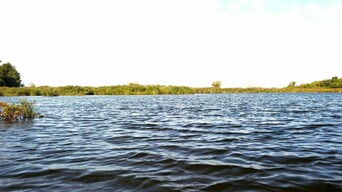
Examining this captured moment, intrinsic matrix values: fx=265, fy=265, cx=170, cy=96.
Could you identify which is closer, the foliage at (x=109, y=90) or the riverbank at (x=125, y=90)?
the riverbank at (x=125, y=90)

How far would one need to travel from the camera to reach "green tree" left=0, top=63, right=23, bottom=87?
100963mm

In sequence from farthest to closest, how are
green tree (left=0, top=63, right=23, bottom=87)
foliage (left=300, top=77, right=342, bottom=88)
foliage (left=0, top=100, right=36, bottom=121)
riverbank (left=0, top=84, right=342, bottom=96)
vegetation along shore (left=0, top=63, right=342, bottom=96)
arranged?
foliage (left=300, top=77, right=342, bottom=88)
green tree (left=0, top=63, right=23, bottom=87)
vegetation along shore (left=0, top=63, right=342, bottom=96)
riverbank (left=0, top=84, right=342, bottom=96)
foliage (left=0, top=100, right=36, bottom=121)

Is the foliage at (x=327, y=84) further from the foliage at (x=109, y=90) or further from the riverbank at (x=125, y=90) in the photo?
the foliage at (x=109, y=90)

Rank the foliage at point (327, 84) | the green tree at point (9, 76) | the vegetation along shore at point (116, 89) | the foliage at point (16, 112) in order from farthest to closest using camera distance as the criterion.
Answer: the foliage at point (327, 84), the green tree at point (9, 76), the vegetation along shore at point (116, 89), the foliage at point (16, 112)

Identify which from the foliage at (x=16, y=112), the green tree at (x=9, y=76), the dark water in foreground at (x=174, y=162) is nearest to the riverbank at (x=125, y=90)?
the green tree at (x=9, y=76)

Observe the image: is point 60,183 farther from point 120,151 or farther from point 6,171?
point 120,151

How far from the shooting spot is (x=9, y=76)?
104 m

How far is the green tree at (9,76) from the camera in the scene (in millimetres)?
100963

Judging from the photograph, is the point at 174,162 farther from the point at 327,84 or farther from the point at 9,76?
the point at 327,84

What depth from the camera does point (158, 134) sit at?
566 inches

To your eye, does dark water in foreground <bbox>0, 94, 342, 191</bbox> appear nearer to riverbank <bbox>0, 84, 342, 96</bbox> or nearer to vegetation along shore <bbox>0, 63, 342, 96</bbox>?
riverbank <bbox>0, 84, 342, 96</bbox>

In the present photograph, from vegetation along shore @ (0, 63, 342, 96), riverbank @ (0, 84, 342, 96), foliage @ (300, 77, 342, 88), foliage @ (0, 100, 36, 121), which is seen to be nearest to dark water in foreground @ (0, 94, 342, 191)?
foliage @ (0, 100, 36, 121)

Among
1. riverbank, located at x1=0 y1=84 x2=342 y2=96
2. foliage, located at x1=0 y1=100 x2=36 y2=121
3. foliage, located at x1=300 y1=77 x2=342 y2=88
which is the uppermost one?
foliage, located at x1=300 y1=77 x2=342 y2=88

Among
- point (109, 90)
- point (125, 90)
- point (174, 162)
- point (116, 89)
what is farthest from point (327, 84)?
point (174, 162)
